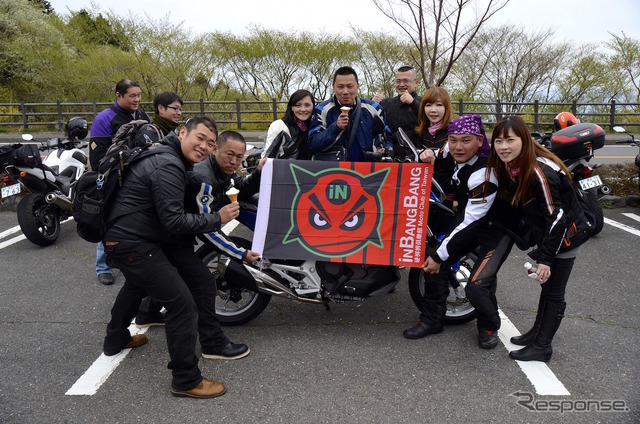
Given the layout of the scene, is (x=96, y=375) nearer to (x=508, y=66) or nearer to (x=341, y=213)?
(x=341, y=213)

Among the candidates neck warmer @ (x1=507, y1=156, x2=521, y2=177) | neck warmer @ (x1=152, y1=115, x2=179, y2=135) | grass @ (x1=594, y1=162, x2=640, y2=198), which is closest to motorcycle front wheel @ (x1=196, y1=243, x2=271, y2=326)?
neck warmer @ (x1=152, y1=115, x2=179, y2=135)

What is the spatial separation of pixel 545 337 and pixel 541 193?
3.31 feet

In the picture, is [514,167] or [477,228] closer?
[514,167]

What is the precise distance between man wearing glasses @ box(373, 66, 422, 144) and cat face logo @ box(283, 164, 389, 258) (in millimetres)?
1338

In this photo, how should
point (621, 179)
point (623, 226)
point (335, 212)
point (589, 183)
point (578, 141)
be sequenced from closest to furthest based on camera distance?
point (335, 212), point (578, 141), point (589, 183), point (623, 226), point (621, 179)

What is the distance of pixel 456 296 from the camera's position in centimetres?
381

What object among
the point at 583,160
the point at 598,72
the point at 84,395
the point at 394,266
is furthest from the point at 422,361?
the point at 598,72

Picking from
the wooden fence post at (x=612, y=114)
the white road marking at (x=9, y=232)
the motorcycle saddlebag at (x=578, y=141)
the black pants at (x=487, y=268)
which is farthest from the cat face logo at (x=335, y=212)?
the wooden fence post at (x=612, y=114)

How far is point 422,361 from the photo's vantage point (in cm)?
321

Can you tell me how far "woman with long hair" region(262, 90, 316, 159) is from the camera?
386cm

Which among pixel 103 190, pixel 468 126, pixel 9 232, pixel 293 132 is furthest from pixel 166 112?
pixel 9 232

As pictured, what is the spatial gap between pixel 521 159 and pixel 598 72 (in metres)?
21.0

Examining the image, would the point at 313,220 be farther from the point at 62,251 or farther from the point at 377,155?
the point at 62,251

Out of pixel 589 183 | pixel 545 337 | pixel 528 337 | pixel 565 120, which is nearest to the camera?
pixel 545 337
